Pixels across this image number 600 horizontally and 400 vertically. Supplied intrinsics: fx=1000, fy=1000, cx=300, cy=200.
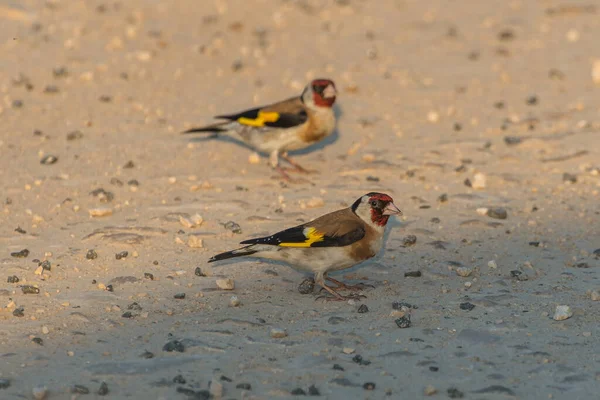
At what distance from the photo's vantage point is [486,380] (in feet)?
18.6

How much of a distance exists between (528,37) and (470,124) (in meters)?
4.19

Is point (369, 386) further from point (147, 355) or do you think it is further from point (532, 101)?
point (532, 101)

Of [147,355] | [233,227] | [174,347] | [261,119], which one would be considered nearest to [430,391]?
[174,347]

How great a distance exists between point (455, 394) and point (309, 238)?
1.82m

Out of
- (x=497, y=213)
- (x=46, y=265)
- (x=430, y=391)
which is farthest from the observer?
(x=497, y=213)

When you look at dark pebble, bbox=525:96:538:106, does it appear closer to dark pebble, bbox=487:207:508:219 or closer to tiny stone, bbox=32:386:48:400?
dark pebble, bbox=487:207:508:219

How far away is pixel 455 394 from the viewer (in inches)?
216

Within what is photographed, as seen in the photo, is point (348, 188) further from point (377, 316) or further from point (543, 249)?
point (377, 316)

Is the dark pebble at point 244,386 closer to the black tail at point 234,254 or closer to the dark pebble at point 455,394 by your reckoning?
the dark pebble at point 455,394

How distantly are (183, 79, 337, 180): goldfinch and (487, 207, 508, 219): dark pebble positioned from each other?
2099mm

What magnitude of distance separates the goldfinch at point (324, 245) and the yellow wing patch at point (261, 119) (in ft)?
9.68

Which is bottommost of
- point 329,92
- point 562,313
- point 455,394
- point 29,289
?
point 455,394

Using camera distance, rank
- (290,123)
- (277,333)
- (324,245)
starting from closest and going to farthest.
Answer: (277,333)
(324,245)
(290,123)

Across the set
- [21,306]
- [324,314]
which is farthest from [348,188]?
[21,306]
